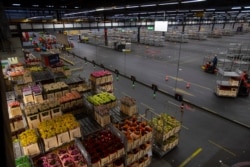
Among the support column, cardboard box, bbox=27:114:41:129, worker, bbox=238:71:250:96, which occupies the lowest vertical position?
worker, bbox=238:71:250:96

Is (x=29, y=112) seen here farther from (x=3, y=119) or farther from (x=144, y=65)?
(x=144, y=65)

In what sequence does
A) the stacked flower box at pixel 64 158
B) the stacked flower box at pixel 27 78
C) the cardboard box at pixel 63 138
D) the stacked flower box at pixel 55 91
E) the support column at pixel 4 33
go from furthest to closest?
the support column at pixel 4 33 < the stacked flower box at pixel 27 78 < the stacked flower box at pixel 55 91 < the cardboard box at pixel 63 138 < the stacked flower box at pixel 64 158

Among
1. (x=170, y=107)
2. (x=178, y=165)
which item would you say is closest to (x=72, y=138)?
(x=178, y=165)

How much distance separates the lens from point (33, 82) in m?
9.89

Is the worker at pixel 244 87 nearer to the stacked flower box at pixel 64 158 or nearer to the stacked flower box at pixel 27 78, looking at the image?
the stacked flower box at pixel 64 158

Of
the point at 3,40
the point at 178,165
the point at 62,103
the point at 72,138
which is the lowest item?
the point at 178,165

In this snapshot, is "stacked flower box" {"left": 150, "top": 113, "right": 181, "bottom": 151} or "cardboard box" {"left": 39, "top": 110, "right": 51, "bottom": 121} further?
"stacked flower box" {"left": 150, "top": 113, "right": 181, "bottom": 151}

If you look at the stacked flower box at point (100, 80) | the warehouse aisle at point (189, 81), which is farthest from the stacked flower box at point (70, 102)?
the warehouse aisle at point (189, 81)

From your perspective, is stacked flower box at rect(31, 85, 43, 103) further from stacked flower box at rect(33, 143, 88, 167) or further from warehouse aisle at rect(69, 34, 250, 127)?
warehouse aisle at rect(69, 34, 250, 127)

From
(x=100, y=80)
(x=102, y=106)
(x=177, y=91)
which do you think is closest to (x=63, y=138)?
(x=102, y=106)

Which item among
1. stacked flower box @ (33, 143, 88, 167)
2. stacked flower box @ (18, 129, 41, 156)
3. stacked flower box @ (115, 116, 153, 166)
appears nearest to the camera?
stacked flower box @ (33, 143, 88, 167)

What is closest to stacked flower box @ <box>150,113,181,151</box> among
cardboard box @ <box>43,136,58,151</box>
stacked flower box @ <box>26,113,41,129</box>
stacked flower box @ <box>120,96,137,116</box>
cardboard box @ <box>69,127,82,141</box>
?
stacked flower box @ <box>120,96,137,116</box>

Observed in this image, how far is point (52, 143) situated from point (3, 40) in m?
12.0

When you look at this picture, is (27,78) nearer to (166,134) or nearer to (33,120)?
(33,120)
